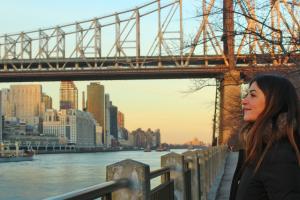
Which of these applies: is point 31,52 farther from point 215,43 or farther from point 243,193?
point 243,193

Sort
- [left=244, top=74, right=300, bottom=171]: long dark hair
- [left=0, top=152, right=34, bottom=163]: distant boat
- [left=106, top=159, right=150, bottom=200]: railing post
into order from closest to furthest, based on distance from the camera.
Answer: [left=244, top=74, right=300, bottom=171]: long dark hair < [left=106, top=159, right=150, bottom=200]: railing post < [left=0, top=152, right=34, bottom=163]: distant boat

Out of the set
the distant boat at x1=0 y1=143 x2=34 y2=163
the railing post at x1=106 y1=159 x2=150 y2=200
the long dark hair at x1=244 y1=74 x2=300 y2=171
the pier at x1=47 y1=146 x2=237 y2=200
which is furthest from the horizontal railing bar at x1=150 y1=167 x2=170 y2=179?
the distant boat at x1=0 y1=143 x2=34 y2=163

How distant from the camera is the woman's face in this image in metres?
2.25

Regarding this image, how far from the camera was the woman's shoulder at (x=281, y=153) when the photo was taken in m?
2.07

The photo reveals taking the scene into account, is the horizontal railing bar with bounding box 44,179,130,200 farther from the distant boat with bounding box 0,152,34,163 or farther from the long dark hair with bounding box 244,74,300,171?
the distant boat with bounding box 0,152,34,163

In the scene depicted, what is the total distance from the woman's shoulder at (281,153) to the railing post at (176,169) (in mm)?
3384

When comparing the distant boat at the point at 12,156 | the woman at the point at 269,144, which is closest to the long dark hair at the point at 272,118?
the woman at the point at 269,144

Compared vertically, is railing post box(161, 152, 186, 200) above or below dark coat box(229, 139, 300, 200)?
below

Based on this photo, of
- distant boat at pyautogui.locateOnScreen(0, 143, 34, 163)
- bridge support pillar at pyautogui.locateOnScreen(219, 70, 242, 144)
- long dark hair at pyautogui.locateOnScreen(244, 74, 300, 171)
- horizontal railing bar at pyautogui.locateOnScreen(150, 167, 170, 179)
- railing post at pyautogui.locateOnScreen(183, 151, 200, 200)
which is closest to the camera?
long dark hair at pyautogui.locateOnScreen(244, 74, 300, 171)

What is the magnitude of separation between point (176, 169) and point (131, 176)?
230cm

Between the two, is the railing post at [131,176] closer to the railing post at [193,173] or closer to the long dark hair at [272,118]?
the long dark hair at [272,118]

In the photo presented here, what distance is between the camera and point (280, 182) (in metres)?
2.04

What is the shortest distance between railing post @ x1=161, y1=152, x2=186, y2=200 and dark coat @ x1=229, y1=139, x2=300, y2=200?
337cm

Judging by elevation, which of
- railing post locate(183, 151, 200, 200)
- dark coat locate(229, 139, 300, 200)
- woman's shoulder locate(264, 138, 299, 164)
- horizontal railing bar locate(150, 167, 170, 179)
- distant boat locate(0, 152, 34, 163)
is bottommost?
distant boat locate(0, 152, 34, 163)
